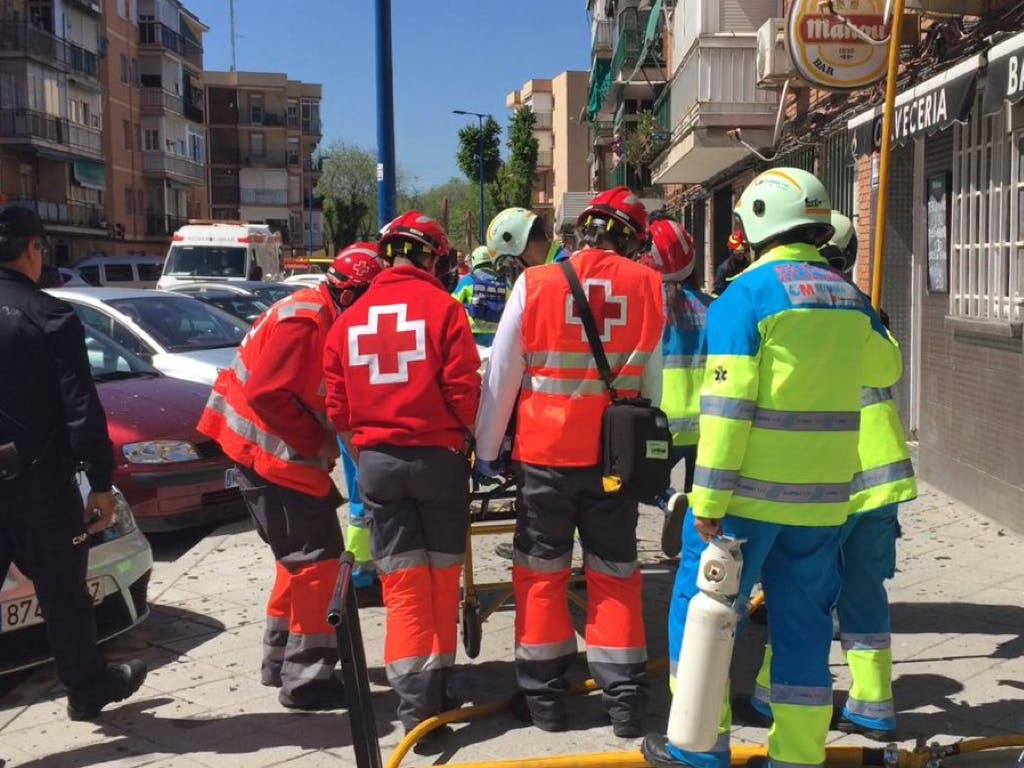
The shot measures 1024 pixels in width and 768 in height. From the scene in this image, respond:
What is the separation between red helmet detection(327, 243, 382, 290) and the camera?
15.7 ft

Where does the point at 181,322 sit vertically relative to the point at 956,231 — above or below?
below

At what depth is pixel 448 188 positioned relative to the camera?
354 ft

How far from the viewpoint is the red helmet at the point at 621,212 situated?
4551mm

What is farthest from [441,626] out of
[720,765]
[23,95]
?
[23,95]

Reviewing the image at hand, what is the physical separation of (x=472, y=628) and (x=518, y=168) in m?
64.9

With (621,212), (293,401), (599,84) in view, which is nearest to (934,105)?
(621,212)

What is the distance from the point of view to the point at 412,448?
428 centimetres

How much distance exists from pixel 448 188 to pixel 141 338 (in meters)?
99.3

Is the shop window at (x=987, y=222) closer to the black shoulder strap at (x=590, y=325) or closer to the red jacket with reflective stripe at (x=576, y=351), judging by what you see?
the red jacket with reflective stripe at (x=576, y=351)

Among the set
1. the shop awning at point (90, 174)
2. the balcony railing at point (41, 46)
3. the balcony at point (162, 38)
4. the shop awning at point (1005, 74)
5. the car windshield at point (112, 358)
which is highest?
the balcony at point (162, 38)

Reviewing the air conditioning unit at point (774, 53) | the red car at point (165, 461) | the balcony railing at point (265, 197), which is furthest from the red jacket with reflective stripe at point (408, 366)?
the balcony railing at point (265, 197)

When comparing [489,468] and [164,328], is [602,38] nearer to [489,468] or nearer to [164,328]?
[164,328]

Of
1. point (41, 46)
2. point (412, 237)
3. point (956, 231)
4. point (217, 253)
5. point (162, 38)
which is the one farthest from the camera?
point (162, 38)

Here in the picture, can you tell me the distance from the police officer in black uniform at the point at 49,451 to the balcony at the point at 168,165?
57746 mm
